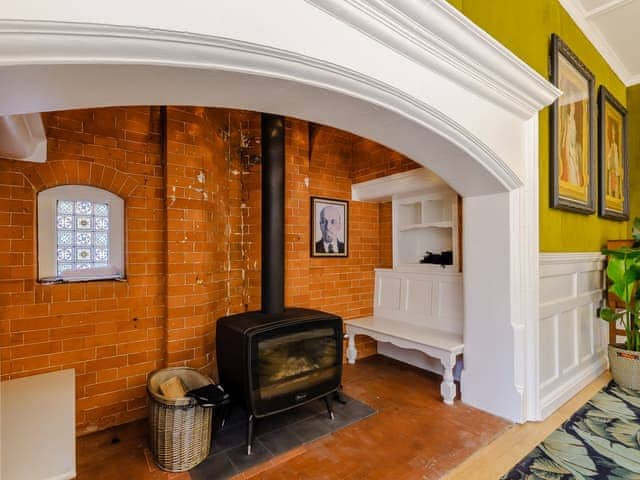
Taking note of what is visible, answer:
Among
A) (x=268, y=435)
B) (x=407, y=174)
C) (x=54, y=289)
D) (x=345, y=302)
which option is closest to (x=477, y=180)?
(x=407, y=174)

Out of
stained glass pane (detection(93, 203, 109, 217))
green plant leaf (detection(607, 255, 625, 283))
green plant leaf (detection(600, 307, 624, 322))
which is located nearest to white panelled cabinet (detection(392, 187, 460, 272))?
green plant leaf (detection(607, 255, 625, 283))

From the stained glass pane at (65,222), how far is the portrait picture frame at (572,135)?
3.41 m

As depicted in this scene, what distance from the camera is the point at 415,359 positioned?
3387 millimetres

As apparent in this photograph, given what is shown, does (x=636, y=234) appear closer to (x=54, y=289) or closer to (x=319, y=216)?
(x=319, y=216)

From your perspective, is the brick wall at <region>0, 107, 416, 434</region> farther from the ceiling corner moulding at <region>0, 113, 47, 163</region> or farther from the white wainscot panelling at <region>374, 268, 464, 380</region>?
the white wainscot panelling at <region>374, 268, 464, 380</region>

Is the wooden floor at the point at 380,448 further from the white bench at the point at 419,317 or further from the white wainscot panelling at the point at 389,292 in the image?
the white wainscot panelling at the point at 389,292

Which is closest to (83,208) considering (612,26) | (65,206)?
(65,206)

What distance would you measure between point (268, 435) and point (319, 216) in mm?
1980

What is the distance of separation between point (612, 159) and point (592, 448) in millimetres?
2878

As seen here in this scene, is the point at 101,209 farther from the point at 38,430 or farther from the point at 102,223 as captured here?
the point at 38,430

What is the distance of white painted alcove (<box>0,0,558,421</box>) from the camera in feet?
2.58

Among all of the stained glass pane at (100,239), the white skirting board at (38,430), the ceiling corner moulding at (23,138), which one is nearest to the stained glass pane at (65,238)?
the stained glass pane at (100,239)

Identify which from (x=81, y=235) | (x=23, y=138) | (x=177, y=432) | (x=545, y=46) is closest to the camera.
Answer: (x=23, y=138)

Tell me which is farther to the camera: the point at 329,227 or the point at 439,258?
the point at 329,227
